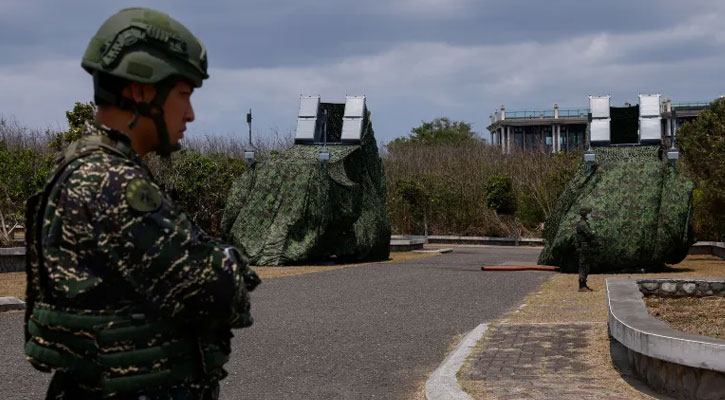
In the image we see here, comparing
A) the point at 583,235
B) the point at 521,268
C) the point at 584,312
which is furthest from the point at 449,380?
the point at 521,268

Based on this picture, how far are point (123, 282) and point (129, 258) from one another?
0.30 ft

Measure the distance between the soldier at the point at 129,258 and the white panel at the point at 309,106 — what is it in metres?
21.9

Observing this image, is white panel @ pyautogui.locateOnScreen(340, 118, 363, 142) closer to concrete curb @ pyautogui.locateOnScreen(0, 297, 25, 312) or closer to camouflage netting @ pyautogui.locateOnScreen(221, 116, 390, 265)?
Result: camouflage netting @ pyautogui.locateOnScreen(221, 116, 390, 265)

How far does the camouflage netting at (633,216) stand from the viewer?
64.2ft

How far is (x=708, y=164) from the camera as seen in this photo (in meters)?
27.3

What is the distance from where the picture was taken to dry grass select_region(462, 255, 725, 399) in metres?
7.17

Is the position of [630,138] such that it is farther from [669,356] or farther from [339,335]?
[669,356]

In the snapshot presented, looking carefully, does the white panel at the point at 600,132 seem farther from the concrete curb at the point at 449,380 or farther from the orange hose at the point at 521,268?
the concrete curb at the point at 449,380

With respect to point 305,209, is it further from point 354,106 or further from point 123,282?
point 123,282

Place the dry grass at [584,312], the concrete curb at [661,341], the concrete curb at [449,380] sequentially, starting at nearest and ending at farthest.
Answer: the concrete curb at [661,341]
the concrete curb at [449,380]
the dry grass at [584,312]

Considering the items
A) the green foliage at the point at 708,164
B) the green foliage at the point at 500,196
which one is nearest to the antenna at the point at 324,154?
the green foliage at the point at 708,164

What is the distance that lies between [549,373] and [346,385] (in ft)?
5.27

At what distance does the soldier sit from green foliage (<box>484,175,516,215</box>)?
32.2 metres

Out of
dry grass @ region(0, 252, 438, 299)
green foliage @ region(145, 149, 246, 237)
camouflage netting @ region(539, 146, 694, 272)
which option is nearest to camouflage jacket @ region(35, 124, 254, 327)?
dry grass @ region(0, 252, 438, 299)
